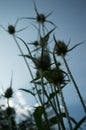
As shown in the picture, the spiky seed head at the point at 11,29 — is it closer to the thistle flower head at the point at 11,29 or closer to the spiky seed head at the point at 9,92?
the thistle flower head at the point at 11,29

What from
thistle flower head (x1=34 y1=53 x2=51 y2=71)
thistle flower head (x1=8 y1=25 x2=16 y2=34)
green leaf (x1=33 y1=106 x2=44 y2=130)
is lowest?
green leaf (x1=33 y1=106 x2=44 y2=130)

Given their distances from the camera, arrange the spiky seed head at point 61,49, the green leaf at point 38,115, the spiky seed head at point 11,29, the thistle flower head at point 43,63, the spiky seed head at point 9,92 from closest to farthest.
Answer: the green leaf at point 38,115 < the thistle flower head at point 43,63 < the spiky seed head at point 61,49 < the spiky seed head at point 9,92 < the spiky seed head at point 11,29

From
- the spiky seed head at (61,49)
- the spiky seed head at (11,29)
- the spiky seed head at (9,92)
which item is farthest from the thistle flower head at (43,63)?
the spiky seed head at (11,29)

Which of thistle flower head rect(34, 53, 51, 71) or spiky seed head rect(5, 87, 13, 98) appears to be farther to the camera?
spiky seed head rect(5, 87, 13, 98)

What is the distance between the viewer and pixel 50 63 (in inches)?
106

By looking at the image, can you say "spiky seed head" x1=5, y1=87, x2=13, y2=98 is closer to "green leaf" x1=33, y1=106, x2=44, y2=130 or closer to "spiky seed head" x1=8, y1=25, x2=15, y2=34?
"spiky seed head" x1=8, y1=25, x2=15, y2=34

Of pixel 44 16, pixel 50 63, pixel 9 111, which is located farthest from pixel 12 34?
pixel 50 63

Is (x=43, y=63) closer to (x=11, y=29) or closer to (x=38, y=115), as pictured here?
(x=38, y=115)

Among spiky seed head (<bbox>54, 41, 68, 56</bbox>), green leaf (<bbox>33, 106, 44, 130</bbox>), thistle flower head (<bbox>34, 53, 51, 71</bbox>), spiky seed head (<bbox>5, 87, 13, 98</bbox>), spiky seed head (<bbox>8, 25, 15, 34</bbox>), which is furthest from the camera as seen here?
spiky seed head (<bbox>8, 25, 15, 34</bbox>)

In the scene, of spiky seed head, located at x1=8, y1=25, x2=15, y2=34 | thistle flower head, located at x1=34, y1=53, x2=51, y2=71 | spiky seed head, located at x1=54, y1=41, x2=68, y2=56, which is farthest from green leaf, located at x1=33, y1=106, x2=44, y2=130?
spiky seed head, located at x1=8, y1=25, x2=15, y2=34

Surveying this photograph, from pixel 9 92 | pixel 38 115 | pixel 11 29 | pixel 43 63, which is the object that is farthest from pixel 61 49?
pixel 11 29

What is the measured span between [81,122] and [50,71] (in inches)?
23.3

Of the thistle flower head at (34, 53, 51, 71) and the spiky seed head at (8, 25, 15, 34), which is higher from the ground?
the spiky seed head at (8, 25, 15, 34)

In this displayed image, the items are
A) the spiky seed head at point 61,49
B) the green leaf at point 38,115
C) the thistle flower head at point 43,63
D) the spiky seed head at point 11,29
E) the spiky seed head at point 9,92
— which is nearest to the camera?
the green leaf at point 38,115
